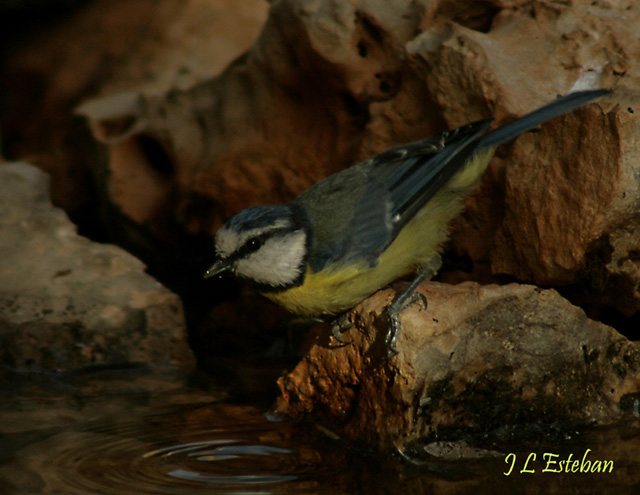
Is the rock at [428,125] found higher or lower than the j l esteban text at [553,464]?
higher

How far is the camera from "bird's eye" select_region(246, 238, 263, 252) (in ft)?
12.1

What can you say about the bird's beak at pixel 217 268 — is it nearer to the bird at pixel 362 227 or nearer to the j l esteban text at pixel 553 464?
the bird at pixel 362 227

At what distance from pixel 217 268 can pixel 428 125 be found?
4.99 ft

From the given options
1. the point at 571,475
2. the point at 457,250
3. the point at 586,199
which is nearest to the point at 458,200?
the point at 457,250

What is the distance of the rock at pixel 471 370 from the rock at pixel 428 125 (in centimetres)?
35

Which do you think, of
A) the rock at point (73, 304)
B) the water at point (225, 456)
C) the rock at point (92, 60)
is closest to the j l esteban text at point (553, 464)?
the water at point (225, 456)

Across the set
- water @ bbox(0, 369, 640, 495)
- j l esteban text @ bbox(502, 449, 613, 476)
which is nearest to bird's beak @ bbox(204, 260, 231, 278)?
water @ bbox(0, 369, 640, 495)

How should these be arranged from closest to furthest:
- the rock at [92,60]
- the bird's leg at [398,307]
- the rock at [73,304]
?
the bird's leg at [398,307], the rock at [73,304], the rock at [92,60]

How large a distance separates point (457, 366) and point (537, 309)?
481 millimetres

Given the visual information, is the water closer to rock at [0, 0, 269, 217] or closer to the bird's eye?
the bird's eye

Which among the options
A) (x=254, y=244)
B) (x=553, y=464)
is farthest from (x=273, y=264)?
(x=553, y=464)

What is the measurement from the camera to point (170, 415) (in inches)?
159

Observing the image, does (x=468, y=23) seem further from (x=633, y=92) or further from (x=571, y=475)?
(x=571, y=475)

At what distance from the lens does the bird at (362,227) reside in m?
3.69
